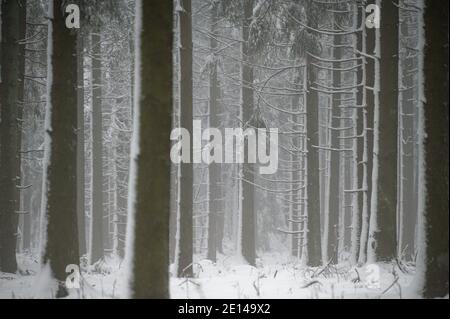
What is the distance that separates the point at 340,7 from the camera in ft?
50.6

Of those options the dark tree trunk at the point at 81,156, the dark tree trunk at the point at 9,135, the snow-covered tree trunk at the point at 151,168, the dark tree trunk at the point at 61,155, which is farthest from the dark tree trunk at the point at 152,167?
the dark tree trunk at the point at 81,156

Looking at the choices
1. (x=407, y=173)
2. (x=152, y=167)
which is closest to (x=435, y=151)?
(x=152, y=167)

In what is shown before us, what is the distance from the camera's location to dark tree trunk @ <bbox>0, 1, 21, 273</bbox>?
1270 centimetres

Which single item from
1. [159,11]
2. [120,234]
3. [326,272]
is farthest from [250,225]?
[159,11]

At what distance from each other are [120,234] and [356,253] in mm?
12377

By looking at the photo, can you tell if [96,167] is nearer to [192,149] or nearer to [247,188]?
[247,188]

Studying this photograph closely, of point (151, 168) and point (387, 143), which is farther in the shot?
point (387, 143)

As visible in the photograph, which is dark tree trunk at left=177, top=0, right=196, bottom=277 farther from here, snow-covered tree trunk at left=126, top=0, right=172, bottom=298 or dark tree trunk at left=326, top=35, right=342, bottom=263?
dark tree trunk at left=326, top=35, right=342, bottom=263

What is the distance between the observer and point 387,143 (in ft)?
32.8

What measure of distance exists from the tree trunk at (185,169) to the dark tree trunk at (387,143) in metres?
4.82

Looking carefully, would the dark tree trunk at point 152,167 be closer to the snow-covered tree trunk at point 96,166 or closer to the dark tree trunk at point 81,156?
the dark tree trunk at point 81,156

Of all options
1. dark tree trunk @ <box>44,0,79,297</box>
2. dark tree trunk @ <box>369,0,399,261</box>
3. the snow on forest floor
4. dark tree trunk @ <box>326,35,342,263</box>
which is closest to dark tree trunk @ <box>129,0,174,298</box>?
the snow on forest floor

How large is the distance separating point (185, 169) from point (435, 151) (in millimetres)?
6564
